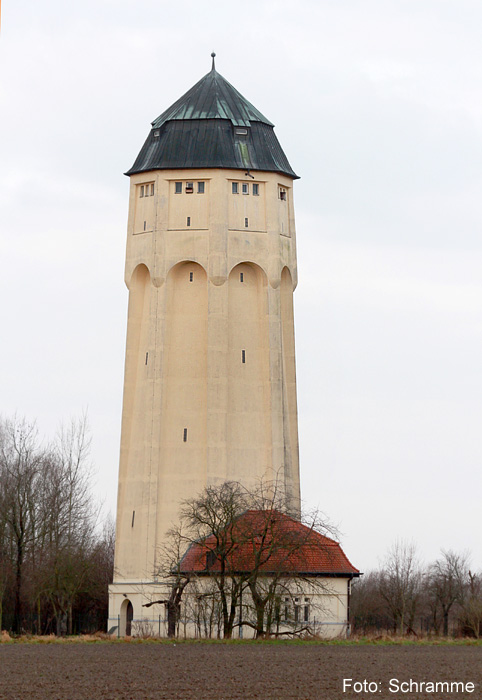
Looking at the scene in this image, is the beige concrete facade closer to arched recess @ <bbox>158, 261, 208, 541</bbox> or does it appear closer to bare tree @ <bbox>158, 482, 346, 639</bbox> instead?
arched recess @ <bbox>158, 261, 208, 541</bbox>

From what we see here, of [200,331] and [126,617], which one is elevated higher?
[200,331]

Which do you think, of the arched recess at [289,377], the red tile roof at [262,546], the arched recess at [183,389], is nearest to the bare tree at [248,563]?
the red tile roof at [262,546]

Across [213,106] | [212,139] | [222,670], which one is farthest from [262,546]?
[213,106]

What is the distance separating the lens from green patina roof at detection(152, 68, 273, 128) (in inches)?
2498

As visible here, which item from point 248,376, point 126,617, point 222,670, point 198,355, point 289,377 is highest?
point 198,355

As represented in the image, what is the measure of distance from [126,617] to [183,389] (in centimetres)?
1057

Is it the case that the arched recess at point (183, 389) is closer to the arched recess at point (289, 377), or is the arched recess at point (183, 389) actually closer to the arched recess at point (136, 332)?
the arched recess at point (136, 332)

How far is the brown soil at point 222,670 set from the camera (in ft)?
86.1

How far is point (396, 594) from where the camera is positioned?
8100 cm

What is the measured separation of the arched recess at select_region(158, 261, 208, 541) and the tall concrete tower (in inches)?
1.8

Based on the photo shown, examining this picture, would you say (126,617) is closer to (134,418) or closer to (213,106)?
(134,418)

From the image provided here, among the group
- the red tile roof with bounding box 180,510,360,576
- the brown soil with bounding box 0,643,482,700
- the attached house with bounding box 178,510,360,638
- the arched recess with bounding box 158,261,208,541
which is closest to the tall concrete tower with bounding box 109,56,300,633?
the arched recess with bounding box 158,261,208,541

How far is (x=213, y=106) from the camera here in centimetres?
6394

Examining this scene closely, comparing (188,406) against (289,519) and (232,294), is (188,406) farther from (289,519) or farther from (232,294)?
(289,519)
